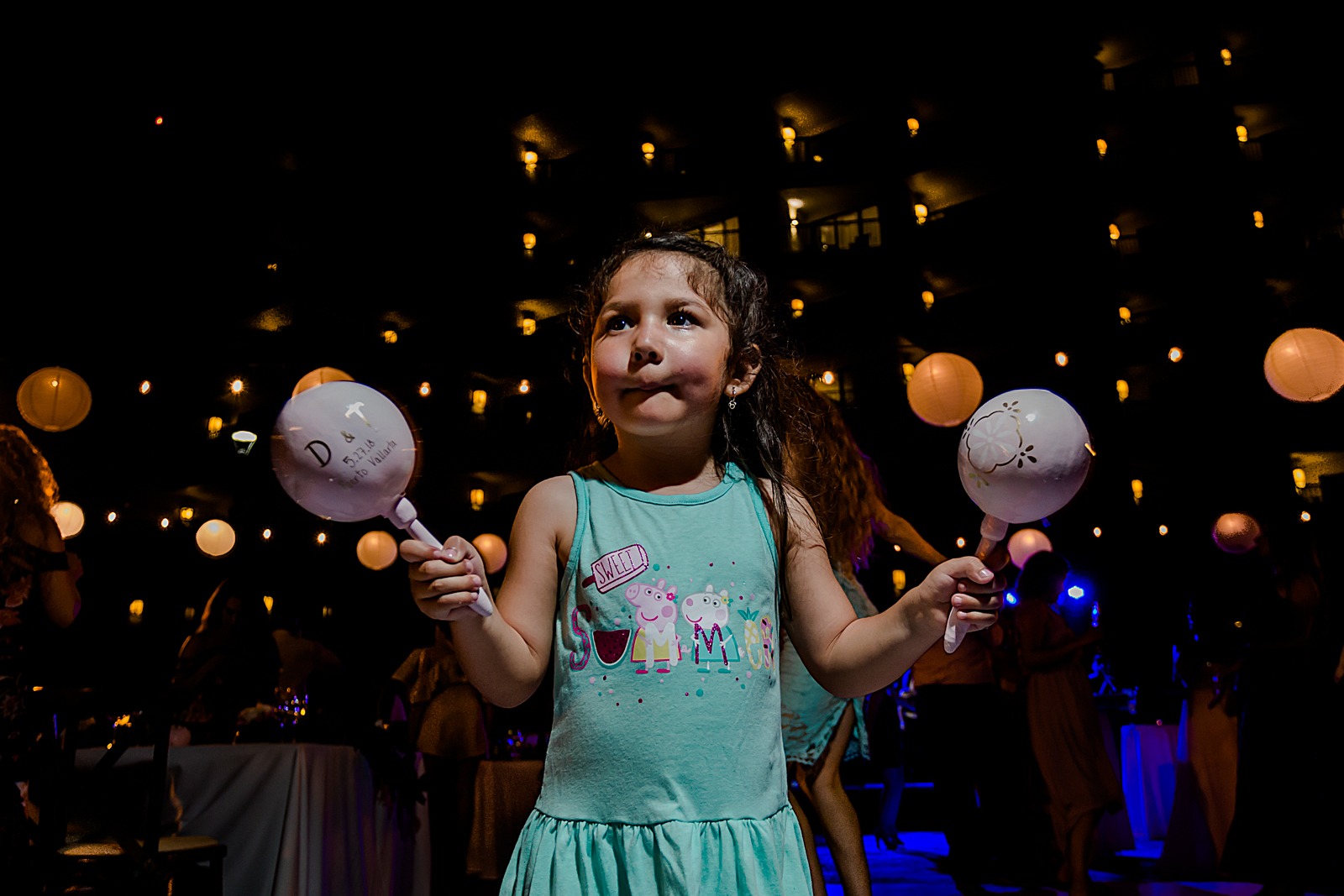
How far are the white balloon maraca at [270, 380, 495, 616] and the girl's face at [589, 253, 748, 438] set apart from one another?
36 centimetres

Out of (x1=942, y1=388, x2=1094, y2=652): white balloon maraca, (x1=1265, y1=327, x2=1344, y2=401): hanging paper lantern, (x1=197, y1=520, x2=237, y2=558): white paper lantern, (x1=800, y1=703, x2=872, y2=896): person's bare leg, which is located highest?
(x1=1265, y1=327, x2=1344, y2=401): hanging paper lantern

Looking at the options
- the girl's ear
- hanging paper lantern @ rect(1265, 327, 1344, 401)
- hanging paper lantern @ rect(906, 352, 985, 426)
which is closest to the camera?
the girl's ear

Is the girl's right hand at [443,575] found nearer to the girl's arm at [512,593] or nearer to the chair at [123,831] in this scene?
the girl's arm at [512,593]

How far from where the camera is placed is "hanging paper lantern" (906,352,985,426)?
7.94 m

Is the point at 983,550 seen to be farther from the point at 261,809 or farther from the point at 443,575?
the point at 261,809

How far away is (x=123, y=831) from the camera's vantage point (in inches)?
128

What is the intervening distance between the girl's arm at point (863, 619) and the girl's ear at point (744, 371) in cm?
21

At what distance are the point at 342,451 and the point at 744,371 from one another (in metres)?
0.72

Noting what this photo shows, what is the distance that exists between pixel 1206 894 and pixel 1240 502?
17377mm

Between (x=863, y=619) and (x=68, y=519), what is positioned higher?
(x=68, y=519)

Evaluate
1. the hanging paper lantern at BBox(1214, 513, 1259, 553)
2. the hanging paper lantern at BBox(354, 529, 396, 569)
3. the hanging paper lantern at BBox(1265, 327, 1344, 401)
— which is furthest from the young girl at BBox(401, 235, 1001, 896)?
the hanging paper lantern at BBox(354, 529, 396, 569)

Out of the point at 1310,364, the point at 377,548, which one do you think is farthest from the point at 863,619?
the point at 377,548

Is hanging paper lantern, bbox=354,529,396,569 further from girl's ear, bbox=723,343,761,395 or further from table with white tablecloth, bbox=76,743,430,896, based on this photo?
girl's ear, bbox=723,343,761,395

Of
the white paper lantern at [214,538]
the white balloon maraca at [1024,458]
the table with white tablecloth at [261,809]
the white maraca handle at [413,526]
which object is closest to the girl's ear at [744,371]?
the white balloon maraca at [1024,458]
